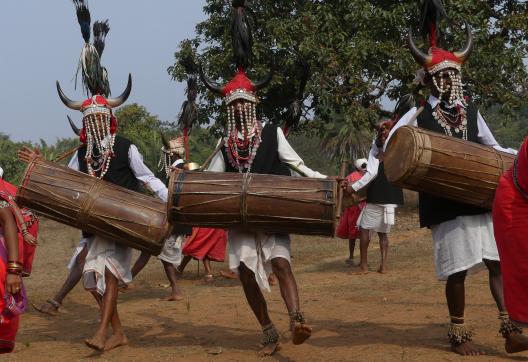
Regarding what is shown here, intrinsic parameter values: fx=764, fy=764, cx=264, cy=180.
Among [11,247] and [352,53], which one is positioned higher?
[352,53]

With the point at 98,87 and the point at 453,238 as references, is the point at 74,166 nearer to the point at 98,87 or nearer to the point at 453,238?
the point at 98,87

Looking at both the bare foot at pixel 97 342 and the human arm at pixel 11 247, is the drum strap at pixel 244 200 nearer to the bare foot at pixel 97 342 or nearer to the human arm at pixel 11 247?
the bare foot at pixel 97 342

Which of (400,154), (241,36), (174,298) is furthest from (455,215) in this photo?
(174,298)

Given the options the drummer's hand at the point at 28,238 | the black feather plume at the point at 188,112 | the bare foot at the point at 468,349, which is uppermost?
the black feather plume at the point at 188,112

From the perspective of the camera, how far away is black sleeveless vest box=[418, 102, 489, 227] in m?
5.31

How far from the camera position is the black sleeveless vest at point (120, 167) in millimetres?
6277

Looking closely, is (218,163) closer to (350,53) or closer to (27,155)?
(27,155)

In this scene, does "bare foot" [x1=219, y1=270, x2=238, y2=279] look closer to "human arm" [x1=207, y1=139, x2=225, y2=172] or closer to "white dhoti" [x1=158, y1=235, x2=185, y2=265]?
"white dhoti" [x1=158, y1=235, x2=185, y2=265]

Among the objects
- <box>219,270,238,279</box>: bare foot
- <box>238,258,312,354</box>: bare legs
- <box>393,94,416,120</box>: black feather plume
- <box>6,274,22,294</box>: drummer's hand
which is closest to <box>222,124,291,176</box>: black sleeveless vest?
<box>238,258,312,354</box>: bare legs

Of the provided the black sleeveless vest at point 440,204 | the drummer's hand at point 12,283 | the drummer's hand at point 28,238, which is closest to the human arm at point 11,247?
the drummer's hand at point 12,283

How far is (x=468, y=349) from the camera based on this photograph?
5.28 metres

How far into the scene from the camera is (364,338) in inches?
239

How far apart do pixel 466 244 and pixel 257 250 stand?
4.99 feet

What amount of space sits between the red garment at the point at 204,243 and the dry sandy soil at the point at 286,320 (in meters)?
0.40
